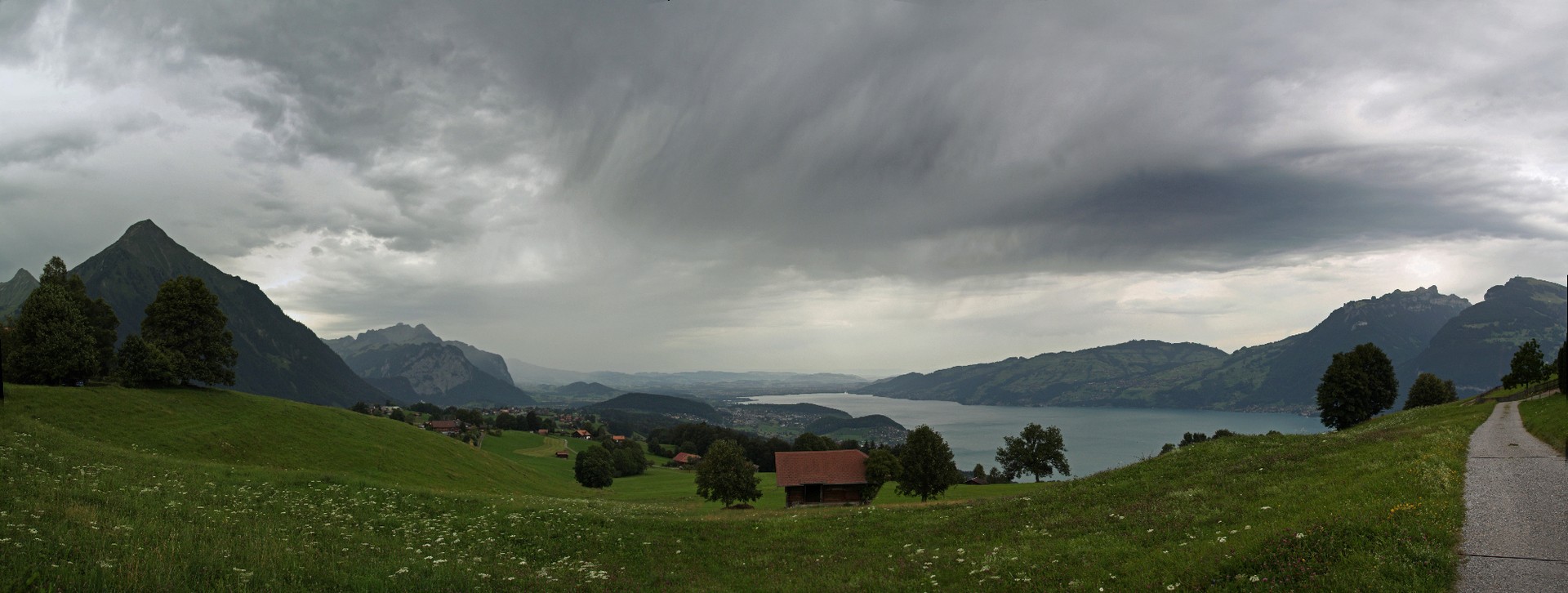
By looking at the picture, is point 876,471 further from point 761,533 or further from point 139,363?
point 139,363

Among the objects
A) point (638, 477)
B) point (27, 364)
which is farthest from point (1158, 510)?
point (638, 477)

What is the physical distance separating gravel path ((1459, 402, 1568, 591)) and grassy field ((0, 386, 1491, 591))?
357 millimetres

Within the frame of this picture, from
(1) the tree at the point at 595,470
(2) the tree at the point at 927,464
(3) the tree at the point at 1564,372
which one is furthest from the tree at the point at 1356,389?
(1) the tree at the point at 595,470

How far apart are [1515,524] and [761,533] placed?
1682cm

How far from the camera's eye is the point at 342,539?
14281 mm

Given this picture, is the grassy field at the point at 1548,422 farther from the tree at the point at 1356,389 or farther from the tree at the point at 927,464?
the tree at the point at 927,464

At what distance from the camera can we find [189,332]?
172 ft

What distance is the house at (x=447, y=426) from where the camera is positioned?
159850 millimetres

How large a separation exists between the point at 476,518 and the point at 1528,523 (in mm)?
24551

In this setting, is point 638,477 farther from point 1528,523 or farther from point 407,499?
point 1528,523

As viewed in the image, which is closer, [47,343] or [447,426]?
[47,343]

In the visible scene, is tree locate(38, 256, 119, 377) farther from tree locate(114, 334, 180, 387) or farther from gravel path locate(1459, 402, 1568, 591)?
gravel path locate(1459, 402, 1568, 591)

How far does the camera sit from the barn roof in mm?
50594

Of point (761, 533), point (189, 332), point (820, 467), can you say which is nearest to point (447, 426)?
point (189, 332)
